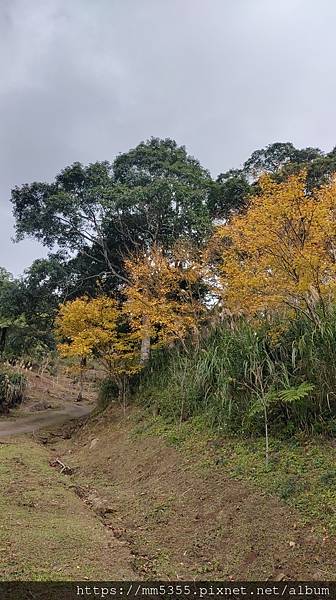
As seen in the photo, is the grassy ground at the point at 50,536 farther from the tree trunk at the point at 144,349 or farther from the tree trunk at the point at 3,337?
the tree trunk at the point at 3,337

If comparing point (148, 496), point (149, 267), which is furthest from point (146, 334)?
point (148, 496)

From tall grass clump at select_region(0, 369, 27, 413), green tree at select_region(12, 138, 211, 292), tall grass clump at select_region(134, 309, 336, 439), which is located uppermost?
green tree at select_region(12, 138, 211, 292)

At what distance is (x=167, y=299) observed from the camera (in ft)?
37.7

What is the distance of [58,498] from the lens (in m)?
6.23

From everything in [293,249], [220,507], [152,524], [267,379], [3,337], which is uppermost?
[293,249]

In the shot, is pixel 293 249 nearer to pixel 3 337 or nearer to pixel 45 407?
pixel 45 407

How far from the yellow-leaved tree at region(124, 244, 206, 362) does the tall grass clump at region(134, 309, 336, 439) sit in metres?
1.59

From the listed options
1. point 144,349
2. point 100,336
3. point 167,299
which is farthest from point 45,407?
point 167,299

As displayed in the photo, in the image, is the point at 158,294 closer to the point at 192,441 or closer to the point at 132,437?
the point at 132,437

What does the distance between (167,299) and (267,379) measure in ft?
17.1

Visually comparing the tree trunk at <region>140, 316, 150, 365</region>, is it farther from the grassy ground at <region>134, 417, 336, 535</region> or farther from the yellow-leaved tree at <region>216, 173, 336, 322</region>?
the yellow-leaved tree at <region>216, 173, 336, 322</region>

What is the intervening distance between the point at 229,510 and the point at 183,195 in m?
12.0

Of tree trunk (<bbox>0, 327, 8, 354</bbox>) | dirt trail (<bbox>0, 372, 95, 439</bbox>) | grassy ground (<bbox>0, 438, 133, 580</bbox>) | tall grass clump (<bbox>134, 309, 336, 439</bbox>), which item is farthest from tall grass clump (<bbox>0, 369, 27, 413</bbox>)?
grassy ground (<bbox>0, 438, 133, 580</bbox>)

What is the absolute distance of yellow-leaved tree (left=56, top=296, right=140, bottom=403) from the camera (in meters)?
11.8
